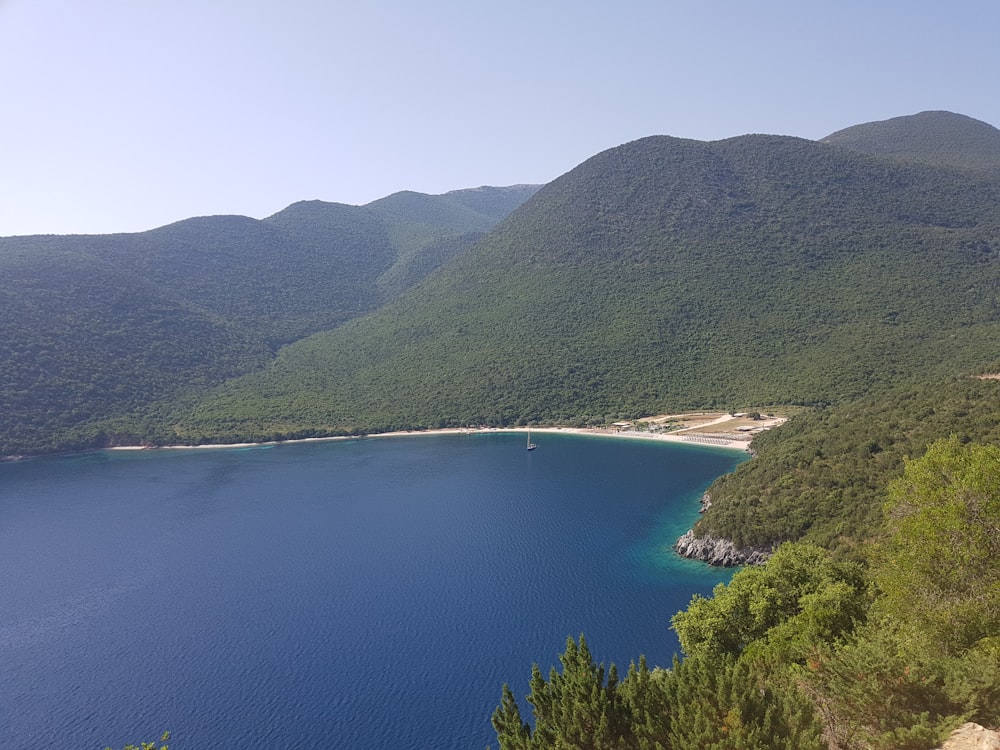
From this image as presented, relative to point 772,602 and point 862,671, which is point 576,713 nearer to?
point 862,671

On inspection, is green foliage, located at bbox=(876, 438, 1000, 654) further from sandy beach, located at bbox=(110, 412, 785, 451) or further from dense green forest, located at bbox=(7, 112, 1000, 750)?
sandy beach, located at bbox=(110, 412, 785, 451)

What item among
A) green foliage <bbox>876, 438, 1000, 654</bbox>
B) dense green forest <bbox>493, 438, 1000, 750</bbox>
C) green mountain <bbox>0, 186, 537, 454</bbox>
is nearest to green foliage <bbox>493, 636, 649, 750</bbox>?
dense green forest <bbox>493, 438, 1000, 750</bbox>

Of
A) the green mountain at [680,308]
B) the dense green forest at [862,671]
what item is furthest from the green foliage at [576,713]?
the green mountain at [680,308]

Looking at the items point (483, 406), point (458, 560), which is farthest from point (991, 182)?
point (458, 560)

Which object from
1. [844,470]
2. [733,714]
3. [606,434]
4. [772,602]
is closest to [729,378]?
[606,434]

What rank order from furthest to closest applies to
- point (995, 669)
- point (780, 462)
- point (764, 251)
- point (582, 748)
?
point (764, 251) < point (780, 462) < point (582, 748) < point (995, 669)

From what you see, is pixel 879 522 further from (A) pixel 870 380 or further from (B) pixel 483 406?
(B) pixel 483 406
